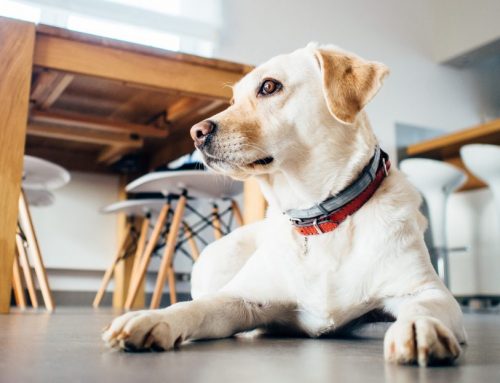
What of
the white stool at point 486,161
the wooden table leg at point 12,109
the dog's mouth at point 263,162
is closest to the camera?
the dog's mouth at point 263,162

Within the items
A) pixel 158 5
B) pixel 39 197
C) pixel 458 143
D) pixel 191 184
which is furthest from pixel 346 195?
pixel 158 5

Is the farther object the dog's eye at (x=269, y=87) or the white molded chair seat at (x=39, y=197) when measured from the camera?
the white molded chair seat at (x=39, y=197)

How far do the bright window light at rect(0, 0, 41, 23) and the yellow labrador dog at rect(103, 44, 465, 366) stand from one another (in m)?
2.83

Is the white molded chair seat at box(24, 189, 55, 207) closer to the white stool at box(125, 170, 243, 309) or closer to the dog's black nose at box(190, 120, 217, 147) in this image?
the white stool at box(125, 170, 243, 309)

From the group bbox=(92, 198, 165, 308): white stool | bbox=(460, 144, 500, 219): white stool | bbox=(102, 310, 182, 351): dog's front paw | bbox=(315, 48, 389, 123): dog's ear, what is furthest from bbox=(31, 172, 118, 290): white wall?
bbox=(102, 310, 182, 351): dog's front paw

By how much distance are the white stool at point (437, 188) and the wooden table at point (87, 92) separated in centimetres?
147

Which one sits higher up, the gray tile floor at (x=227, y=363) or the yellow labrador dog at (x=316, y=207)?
the yellow labrador dog at (x=316, y=207)

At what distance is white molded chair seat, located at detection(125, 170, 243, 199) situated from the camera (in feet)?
8.00

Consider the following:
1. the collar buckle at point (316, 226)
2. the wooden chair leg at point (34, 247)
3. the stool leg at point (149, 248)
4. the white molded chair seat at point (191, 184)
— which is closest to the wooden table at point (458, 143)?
the white molded chair seat at point (191, 184)

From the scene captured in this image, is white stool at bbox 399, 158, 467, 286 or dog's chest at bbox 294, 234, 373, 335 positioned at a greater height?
white stool at bbox 399, 158, 467, 286

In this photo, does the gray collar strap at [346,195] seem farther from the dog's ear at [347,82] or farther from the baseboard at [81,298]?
the baseboard at [81,298]

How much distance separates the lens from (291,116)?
47.5 inches

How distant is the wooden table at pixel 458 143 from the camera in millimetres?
3666

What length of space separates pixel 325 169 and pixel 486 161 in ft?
8.00
